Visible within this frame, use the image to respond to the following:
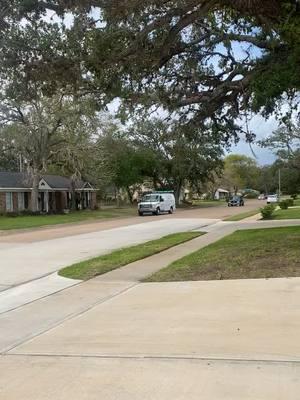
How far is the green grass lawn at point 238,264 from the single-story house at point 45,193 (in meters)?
37.9

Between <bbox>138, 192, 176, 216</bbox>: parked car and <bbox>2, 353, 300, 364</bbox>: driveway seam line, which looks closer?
<bbox>2, 353, 300, 364</bbox>: driveway seam line

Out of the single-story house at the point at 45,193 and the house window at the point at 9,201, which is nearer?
the house window at the point at 9,201

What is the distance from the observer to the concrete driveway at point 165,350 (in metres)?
4.83

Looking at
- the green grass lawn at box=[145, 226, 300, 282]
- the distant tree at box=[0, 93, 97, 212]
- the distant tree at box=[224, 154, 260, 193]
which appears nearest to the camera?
the green grass lawn at box=[145, 226, 300, 282]

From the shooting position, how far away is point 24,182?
5262cm

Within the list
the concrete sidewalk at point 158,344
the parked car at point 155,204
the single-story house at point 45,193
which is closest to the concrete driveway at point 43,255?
the concrete sidewalk at point 158,344

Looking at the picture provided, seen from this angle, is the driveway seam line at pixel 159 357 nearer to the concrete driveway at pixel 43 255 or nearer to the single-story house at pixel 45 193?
the concrete driveway at pixel 43 255

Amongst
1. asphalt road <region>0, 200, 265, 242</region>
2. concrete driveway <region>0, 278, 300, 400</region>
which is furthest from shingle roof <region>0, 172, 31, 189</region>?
concrete driveway <region>0, 278, 300, 400</region>

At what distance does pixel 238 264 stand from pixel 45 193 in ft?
152

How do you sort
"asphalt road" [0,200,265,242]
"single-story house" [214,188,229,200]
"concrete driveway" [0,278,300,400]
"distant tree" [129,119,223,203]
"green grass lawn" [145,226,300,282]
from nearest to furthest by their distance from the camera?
"concrete driveway" [0,278,300,400]
"green grass lawn" [145,226,300,282]
"asphalt road" [0,200,265,242]
"distant tree" [129,119,223,203]
"single-story house" [214,188,229,200]

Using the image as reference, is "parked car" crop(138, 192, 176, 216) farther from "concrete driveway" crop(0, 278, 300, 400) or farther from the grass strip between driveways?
"concrete driveway" crop(0, 278, 300, 400)

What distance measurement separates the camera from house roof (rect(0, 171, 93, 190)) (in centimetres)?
5103

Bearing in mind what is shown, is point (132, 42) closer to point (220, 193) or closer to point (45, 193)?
point (45, 193)

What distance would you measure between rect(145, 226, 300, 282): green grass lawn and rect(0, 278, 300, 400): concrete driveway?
1627mm
